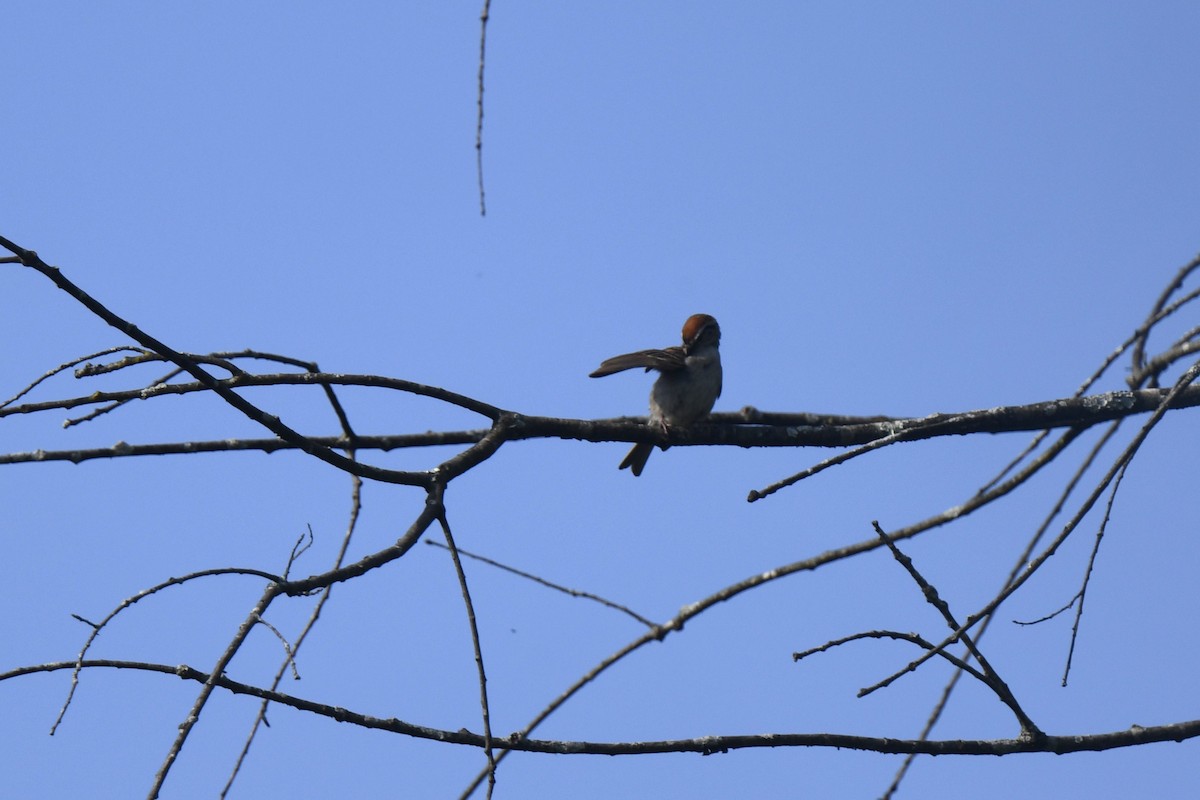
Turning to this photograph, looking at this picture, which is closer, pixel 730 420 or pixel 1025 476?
pixel 1025 476

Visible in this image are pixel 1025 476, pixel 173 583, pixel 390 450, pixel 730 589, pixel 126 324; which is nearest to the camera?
pixel 126 324

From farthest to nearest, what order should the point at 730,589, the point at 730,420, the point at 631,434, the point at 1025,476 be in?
the point at 730,420
the point at 1025,476
the point at 631,434
the point at 730,589

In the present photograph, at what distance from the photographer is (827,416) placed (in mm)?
5012

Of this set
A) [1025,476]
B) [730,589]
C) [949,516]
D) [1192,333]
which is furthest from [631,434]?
[1192,333]

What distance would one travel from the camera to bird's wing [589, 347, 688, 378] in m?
4.36

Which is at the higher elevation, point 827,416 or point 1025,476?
point 827,416

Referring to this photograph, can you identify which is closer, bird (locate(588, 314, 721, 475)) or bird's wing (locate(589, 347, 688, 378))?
bird's wing (locate(589, 347, 688, 378))

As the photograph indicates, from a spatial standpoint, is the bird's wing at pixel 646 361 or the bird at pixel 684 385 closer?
the bird's wing at pixel 646 361

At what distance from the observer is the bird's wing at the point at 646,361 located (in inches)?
172

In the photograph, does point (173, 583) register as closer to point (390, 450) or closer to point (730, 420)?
point (390, 450)

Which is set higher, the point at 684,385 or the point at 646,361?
the point at 684,385

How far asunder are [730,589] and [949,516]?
1.25 metres

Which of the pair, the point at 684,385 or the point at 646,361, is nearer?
the point at 646,361

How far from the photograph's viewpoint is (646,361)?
15.5ft
